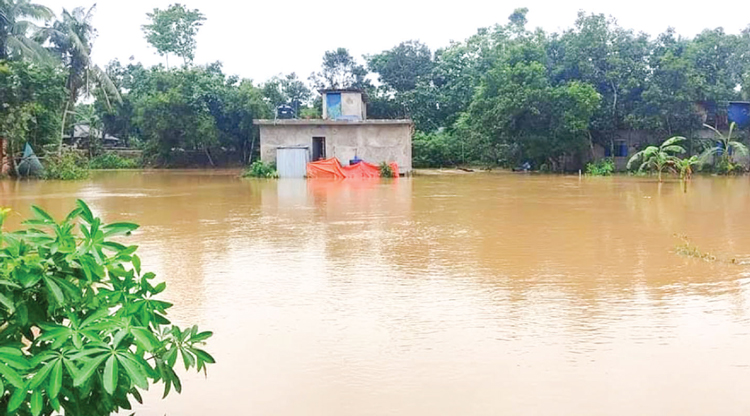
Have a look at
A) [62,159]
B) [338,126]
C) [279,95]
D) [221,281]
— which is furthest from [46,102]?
[221,281]

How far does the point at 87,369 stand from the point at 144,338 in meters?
0.22

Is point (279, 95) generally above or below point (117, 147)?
above

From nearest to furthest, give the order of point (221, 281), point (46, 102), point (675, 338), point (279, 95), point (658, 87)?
point (675, 338), point (221, 281), point (46, 102), point (658, 87), point (279, 95)

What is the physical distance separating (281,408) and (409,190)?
16849 mm

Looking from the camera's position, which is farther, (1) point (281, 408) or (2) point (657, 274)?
(2) point (657, 274)

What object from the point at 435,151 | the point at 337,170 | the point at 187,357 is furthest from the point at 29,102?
the point at 187,357

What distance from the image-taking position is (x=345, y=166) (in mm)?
27922

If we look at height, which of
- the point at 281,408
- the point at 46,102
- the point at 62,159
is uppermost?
the point at 46,102

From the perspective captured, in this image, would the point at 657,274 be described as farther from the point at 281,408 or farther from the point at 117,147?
the point at 117,147

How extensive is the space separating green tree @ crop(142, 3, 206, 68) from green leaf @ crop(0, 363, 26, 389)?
4357 cm

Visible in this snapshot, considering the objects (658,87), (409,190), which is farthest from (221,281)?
(658,87)

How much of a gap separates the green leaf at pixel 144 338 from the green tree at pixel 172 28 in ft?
142

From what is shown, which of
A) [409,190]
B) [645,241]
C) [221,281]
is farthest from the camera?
[409,190]

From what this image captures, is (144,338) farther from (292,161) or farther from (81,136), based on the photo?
(81,136)
